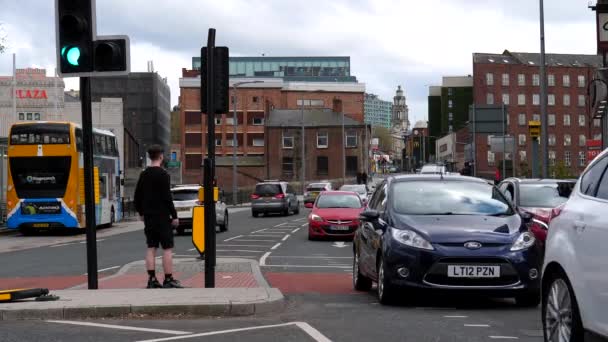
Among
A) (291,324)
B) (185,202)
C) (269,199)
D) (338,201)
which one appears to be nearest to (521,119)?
(269,199)

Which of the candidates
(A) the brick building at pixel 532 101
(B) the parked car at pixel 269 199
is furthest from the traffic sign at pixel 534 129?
(A) the brick building at pixel 532 101

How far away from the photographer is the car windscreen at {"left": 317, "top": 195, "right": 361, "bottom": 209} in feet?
87.5

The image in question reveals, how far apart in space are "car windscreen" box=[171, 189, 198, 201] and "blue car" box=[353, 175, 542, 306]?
19761 millimetres

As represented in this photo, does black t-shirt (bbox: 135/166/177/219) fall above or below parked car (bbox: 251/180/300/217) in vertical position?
above

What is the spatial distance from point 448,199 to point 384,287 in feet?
5.24

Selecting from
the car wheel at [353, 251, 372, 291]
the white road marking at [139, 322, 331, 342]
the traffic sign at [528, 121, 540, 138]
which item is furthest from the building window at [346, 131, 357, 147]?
the white road marking at [139, 322, 331, 342]

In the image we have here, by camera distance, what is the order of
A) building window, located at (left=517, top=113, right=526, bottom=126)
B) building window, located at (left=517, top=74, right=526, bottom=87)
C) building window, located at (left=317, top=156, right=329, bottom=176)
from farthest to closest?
building window, located at (left=517, top=74, right=526, bottom=87) < building window, located at (left=517, top=113, right=526, bottom=126) < building window, located at (left=317, top=156, right=329, bottom=176)

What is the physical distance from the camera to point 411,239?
32.7ft

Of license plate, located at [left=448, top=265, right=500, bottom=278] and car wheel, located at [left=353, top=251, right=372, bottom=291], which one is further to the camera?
car wheel, located at [left=353, top=251, right=372, bottom=291]

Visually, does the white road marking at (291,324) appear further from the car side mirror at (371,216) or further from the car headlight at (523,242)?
the car headlight at (523,242)

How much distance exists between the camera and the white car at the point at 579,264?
5621mm

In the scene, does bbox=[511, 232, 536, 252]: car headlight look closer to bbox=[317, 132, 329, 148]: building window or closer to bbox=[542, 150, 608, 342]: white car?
bbox=[542, 150, 608, 342]: white car

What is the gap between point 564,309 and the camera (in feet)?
20.3

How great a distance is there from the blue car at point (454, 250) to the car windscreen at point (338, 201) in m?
15.6
